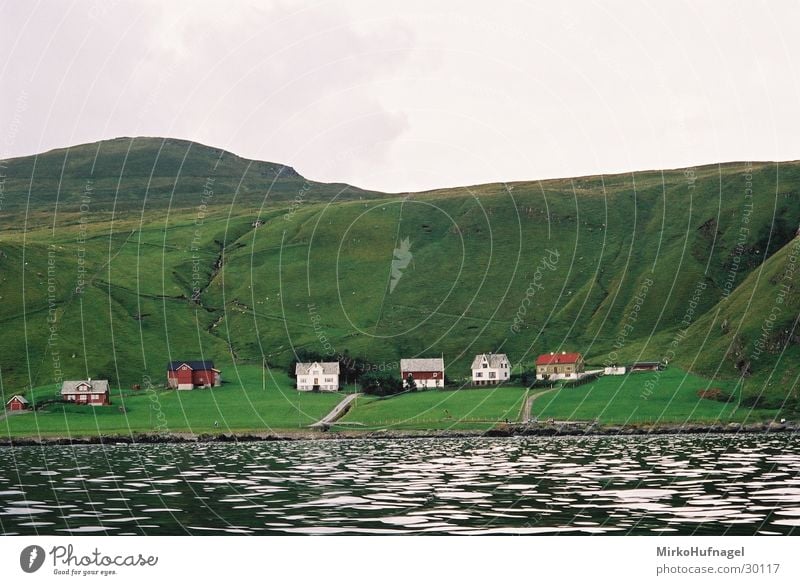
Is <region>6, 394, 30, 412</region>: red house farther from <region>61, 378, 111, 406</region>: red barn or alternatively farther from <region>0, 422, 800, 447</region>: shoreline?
<region>0, 422, 800, 447</region>: shoreline

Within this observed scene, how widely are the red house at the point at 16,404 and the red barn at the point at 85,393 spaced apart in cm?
677

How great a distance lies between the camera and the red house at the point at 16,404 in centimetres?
16275

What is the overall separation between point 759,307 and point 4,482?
153m

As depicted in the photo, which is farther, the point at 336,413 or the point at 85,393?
the point at 85,393

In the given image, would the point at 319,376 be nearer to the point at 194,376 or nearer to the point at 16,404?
the point at 194,376

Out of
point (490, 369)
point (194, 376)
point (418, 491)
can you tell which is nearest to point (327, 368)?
point (194, 376)

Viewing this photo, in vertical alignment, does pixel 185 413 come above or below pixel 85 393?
below

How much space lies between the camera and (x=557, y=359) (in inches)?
7461

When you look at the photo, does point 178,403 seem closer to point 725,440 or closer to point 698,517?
point 725,440

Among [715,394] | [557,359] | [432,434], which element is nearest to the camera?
[432,434]

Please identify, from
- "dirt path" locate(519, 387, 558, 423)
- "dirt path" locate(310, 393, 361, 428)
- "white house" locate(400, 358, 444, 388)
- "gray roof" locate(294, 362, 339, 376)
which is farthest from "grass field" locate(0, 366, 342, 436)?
"dirt path" locate(519, 387, 558, 423)

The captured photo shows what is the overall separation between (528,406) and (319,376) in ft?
167

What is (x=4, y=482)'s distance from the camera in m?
72.9
